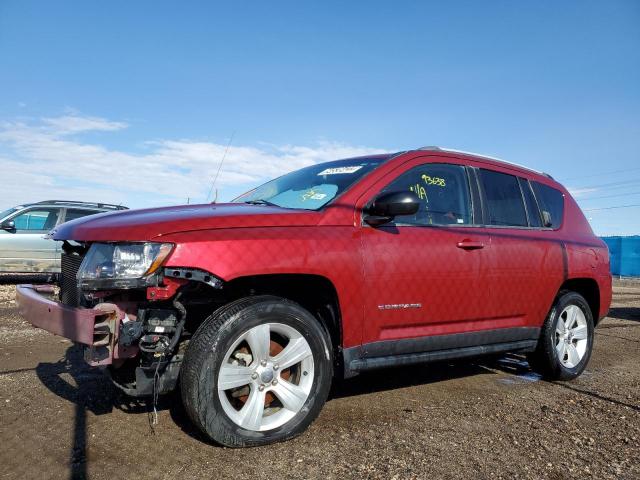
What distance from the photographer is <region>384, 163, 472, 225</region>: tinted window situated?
3635 mm

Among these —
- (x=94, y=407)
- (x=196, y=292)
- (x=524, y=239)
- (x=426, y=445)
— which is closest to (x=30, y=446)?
(x=94, y=407)

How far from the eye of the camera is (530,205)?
4598 mm

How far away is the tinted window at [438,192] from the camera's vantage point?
363 centimetres

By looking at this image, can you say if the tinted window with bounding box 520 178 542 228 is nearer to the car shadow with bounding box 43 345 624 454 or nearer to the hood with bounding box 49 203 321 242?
the car shadow with bounding box 43 345 624 454

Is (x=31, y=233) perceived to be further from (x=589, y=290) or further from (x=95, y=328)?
(x=589, y=290)

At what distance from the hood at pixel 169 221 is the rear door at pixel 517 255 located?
5.41 feet

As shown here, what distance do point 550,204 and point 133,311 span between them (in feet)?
12.6

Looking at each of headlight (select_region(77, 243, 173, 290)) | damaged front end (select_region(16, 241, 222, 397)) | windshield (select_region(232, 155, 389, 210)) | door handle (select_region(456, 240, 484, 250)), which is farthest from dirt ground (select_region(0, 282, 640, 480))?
windshield (select_region(232, 155, 389, 210))

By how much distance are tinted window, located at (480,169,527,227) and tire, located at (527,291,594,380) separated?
2.86ft

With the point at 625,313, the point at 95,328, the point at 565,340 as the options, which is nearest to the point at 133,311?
the point at 95,328

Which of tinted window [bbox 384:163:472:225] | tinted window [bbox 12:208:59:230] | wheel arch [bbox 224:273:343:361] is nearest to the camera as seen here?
wheel arch [bbox 224:273:343:361]

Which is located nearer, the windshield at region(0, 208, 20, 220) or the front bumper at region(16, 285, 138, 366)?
the front bumper at region(16, 285, 138, 366)

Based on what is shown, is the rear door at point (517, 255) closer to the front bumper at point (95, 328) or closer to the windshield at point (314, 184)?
the windshield at point (314, 184)

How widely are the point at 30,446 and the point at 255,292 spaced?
57.8 inches
